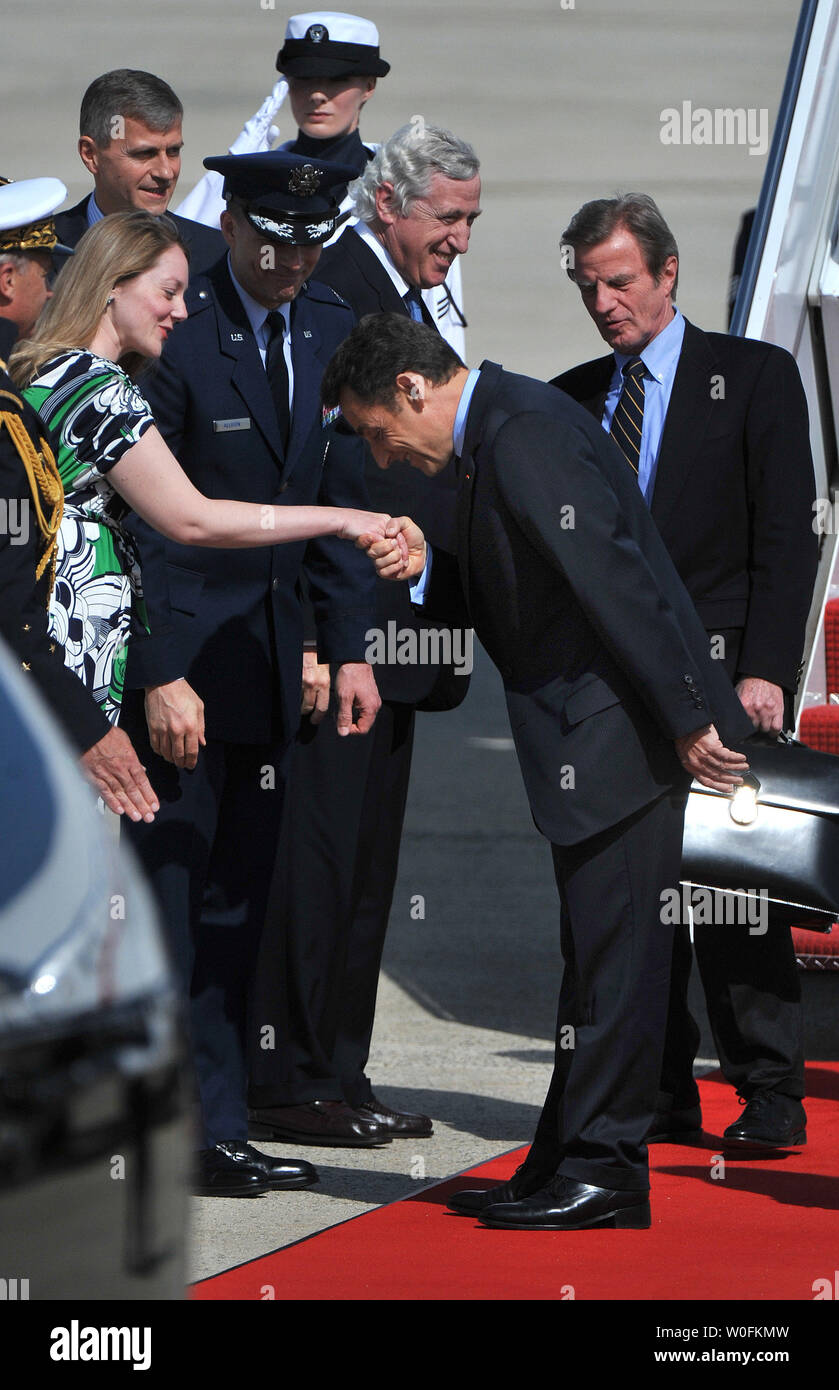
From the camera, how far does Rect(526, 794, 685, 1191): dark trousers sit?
3.30 m

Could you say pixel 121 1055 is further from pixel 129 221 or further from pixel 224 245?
pixel 224 245

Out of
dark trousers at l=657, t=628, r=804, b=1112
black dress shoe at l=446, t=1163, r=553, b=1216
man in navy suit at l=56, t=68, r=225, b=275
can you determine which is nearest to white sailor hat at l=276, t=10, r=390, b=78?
man in navy suit at l=56, t=68, r=225, b=275

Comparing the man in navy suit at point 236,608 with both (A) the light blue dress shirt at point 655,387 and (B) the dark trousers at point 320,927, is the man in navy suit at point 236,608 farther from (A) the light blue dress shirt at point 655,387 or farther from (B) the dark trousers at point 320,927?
(A) the light blue dress shirt at point 655,387

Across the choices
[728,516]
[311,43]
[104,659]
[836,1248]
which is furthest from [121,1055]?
[311,43]

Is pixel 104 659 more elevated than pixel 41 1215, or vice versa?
pixel 104 659

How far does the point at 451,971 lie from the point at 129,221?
2749 mm

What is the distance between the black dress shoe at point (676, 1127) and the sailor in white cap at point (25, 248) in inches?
75.9

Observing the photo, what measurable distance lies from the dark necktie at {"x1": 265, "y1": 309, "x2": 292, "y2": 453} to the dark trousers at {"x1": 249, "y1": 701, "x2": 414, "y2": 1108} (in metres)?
0.66

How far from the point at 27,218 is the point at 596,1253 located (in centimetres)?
178

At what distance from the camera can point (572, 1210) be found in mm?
3297

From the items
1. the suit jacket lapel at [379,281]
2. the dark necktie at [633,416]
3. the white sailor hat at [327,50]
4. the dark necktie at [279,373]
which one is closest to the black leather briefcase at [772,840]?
the dark necktie at [633,416]

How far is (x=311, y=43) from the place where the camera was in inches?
193

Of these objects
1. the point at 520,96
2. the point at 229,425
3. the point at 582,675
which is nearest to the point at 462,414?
the point at 582,675
